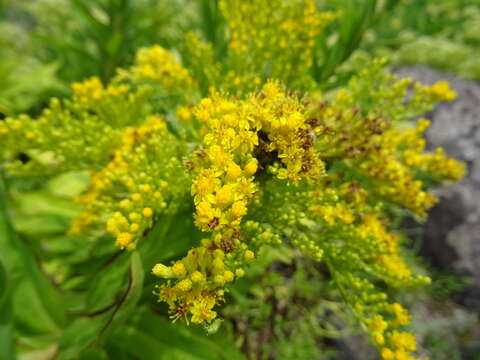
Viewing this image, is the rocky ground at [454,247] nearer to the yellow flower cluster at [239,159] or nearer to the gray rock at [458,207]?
the gray rock at [458,207]

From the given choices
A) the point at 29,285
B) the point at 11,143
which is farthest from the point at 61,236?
the point at 11,143

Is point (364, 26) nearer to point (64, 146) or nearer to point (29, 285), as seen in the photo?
point (64, 146)

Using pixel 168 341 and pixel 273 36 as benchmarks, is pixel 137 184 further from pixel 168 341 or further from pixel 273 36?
pixel 273 36

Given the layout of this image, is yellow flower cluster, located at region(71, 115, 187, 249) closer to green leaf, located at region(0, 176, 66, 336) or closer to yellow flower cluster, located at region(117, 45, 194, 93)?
yellow flower cluster, located at region(117, 45, 194, 93)

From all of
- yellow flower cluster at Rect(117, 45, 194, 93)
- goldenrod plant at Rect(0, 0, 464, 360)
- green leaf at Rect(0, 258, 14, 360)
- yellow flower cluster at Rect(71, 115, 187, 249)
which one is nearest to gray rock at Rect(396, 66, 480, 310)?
goldenrod plant at Rect(0, 0, 464, 360)

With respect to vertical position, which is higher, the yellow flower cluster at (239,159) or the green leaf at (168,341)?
the yellow flower cluster at (239,159)

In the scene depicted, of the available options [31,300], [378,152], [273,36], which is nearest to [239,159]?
[378,152]

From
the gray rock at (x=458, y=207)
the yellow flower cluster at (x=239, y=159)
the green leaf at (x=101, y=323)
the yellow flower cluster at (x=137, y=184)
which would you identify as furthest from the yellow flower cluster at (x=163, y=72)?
the gray rock at (x=458, y=207)
